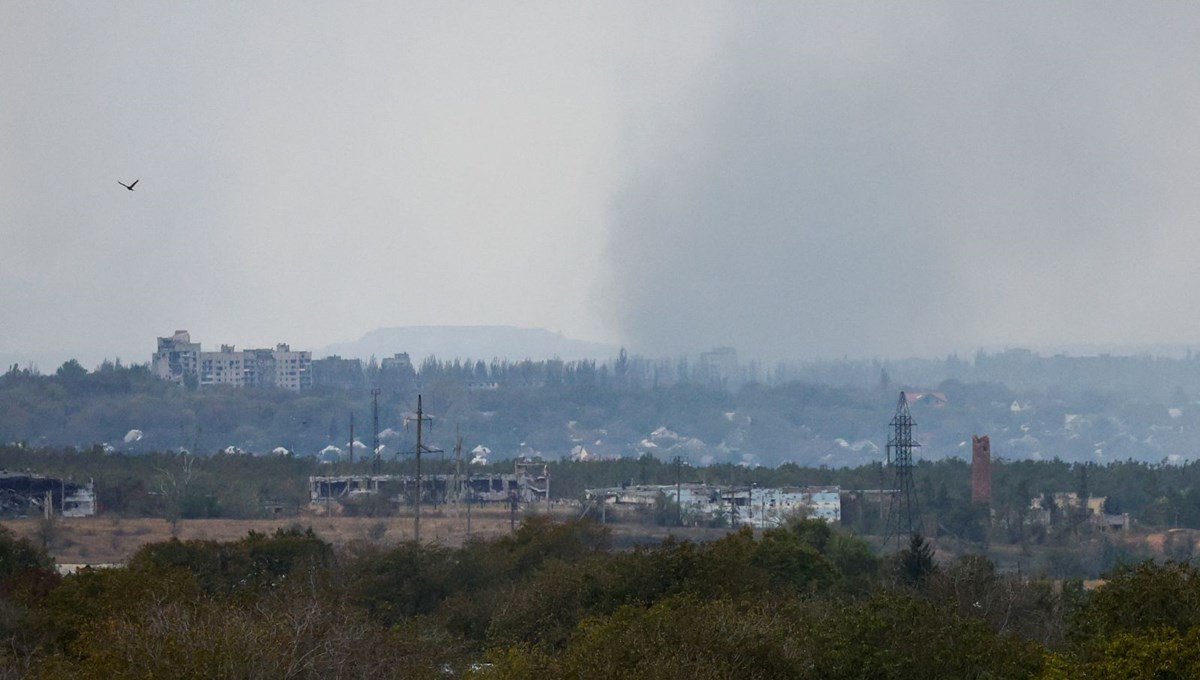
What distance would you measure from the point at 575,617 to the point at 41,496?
196 feet

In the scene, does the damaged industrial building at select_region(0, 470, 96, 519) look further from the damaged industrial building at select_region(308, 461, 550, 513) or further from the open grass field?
the damaged industrial building at select_region(308, 461, 550, 513)

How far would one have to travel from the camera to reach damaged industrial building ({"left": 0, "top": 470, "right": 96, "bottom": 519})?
3337 inches

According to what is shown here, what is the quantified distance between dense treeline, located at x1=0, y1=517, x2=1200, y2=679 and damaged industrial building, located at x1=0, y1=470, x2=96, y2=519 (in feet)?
128

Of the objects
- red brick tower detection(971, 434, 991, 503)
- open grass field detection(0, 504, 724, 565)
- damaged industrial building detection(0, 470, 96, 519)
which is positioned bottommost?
open grass field detection(0, 504, 724, 565)

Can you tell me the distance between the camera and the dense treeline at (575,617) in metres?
22.9

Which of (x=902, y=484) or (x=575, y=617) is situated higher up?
(x=902, y=484)

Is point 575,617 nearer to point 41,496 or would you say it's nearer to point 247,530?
point 247,530

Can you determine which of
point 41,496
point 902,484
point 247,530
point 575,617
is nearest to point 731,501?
point 902,484

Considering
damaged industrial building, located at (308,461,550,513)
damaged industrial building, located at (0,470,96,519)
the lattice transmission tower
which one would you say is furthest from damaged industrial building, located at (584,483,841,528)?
damaged industrial building, located at (0,470,96,519)

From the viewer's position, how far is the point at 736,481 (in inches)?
4405

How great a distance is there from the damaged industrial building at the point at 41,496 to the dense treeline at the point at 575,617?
38972 millimetres

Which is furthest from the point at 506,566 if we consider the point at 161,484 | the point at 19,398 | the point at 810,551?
the point at 19,398

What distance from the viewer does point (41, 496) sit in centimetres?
8762

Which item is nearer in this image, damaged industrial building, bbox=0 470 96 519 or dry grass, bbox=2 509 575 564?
dry grass, bbox=2 509 575 564
